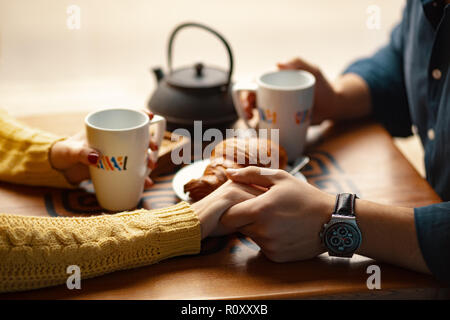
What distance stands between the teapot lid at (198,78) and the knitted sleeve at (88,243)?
0.39 metres

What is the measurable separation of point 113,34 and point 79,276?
2176 mm

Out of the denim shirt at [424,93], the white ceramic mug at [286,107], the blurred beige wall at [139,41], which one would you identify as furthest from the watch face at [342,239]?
the blurred beige wall at [139,41]

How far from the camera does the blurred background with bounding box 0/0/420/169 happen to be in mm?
2500

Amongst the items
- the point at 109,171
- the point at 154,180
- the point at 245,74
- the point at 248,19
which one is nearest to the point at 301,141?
the point at 154,180

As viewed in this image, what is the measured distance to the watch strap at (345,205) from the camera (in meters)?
0.82

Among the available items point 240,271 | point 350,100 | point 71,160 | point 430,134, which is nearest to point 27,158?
point 71,160

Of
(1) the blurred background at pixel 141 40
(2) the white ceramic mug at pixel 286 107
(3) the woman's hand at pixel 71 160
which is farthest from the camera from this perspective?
(1) the blurred background at pixel 141 40

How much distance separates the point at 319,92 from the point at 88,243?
0.72 metres

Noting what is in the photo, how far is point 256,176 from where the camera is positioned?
86cm

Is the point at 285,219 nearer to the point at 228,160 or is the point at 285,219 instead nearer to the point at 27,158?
the point at 228,160

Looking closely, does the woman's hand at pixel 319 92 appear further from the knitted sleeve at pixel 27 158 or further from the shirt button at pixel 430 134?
the knitted sleeve at pixel 27 158

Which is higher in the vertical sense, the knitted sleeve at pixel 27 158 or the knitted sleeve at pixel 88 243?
the knitted sleeve at pixel 27 158

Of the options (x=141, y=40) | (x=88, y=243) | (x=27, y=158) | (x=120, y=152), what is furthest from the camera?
(x=141, y=40)

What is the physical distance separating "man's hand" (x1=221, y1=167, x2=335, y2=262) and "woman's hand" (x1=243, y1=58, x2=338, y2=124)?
0.45m
